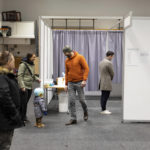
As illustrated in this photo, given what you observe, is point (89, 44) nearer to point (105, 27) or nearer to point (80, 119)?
point (105, 27)

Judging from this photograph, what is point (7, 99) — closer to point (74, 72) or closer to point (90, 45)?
point (74, 72)

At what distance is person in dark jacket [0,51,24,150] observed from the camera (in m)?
1.70

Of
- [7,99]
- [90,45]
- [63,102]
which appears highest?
[90,45]

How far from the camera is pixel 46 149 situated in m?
2.61

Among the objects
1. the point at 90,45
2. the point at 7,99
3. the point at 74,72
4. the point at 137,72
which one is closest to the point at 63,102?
the point at 74,72

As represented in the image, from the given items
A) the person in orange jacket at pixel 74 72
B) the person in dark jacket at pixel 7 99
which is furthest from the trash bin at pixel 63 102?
the person in dark jacket at pixel 7 99

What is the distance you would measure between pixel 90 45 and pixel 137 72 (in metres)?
2.32

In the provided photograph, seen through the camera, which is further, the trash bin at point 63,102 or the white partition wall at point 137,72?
the trash bin at point 63,102

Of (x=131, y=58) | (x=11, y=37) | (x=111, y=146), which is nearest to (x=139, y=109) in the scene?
(x=131, y=58)

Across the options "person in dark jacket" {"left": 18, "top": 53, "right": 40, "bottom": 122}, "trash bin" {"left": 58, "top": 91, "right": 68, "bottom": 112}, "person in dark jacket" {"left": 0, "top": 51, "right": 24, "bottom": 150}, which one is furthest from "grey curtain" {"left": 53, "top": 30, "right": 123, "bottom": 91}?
"person in dark jacket" {"left": 0, "top": 51, "right": 24, "bottom": 150}

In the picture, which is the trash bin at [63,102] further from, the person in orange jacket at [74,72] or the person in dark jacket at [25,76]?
the person in dark jacket at [25,76]

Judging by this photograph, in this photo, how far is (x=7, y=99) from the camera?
5.57ft

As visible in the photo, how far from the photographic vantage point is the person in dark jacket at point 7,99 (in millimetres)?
1703

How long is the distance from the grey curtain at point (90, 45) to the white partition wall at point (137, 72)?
86.2 inches
